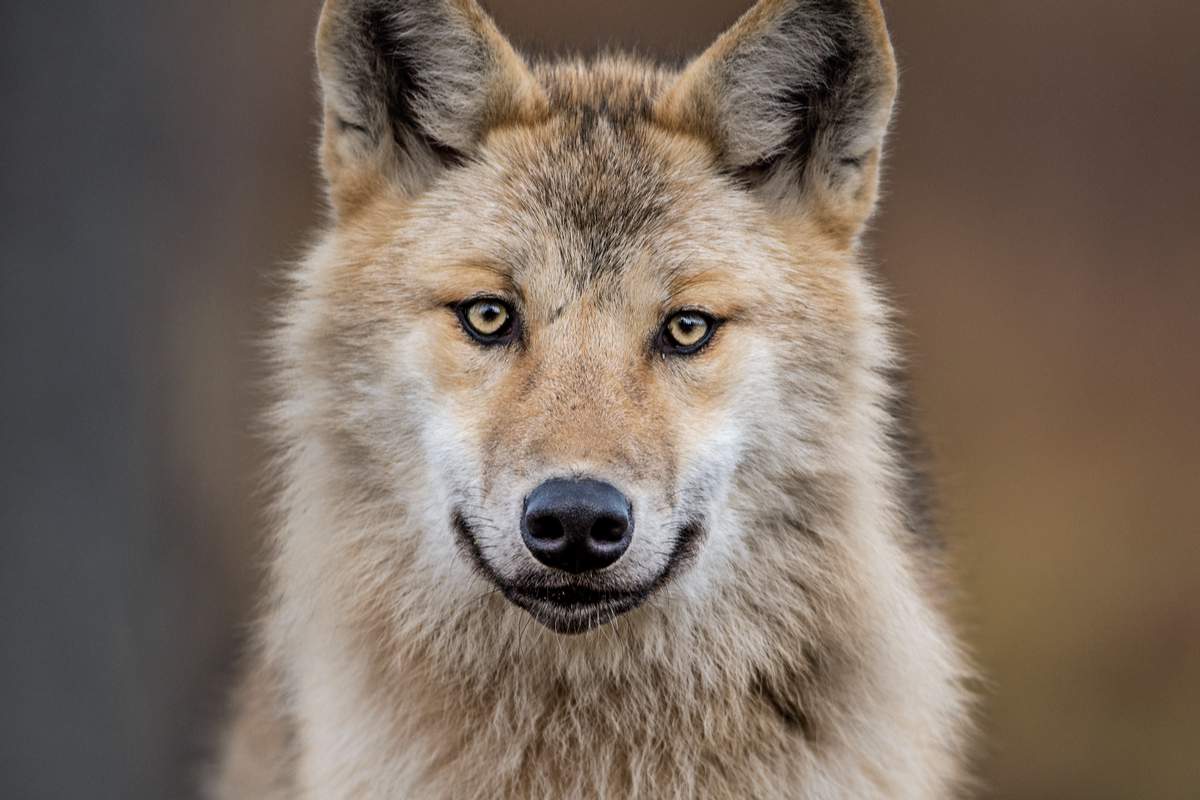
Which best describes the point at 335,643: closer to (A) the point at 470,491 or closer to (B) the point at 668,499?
(A) the point at 470,491

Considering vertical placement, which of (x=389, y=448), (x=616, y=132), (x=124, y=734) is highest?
(x=616, y=132)

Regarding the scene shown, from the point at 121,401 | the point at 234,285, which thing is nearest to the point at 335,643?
the point at 121,401

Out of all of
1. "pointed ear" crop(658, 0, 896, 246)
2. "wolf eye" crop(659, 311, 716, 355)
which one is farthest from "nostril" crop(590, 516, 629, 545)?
Result: "pointed ear" crop(658, 0, 896, 246)

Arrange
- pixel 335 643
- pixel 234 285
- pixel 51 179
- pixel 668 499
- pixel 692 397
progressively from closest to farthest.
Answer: pixel 668 499 < pixel 692 397 < pixel 335 643 < pixel 51 179 < pixel 234 285

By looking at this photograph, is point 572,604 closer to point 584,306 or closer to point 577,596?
point 577,596

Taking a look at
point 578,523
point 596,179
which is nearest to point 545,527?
point 578,523

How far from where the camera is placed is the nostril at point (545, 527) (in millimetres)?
3277

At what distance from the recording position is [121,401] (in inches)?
309

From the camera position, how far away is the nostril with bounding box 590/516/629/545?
3273mm

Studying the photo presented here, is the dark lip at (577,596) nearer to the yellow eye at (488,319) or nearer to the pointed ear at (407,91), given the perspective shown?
the yellow eye at (488,319)

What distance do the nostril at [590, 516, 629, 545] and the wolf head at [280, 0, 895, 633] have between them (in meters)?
0.01

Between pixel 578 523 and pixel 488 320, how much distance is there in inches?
31.1

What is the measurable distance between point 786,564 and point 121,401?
16.8 ft

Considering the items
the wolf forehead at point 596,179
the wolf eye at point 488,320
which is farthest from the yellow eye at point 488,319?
the wolf forehead at point 596,179
